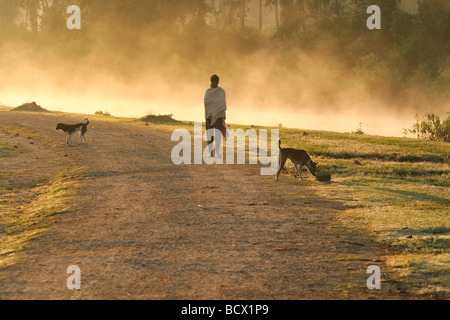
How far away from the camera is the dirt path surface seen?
22.0 feet

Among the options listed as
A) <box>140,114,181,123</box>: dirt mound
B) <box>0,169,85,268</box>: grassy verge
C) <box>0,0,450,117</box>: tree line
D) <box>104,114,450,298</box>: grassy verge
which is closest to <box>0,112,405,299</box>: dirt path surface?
<box>0,169,85,268</box>: grassy verge

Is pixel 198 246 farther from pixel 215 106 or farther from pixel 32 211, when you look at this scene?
pixel 215 106

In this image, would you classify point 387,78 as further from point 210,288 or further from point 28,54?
point 28,54

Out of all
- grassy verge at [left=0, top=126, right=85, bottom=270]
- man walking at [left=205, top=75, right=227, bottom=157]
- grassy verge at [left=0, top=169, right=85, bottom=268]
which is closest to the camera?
grassy verge at [left=0, top=169, right=85, bottom=268]

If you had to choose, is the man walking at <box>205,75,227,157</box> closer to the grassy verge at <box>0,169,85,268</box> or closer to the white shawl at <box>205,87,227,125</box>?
the white shawl at <box>205,87,227,125</box>

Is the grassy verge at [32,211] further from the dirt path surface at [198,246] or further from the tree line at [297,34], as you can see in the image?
the tree line at [297,34]

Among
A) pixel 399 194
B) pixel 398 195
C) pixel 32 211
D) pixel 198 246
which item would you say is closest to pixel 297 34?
pixel 399 194

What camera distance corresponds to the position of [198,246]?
8.47 meters

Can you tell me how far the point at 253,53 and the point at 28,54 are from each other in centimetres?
4377

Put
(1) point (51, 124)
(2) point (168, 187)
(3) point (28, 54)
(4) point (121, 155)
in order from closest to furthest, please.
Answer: (2) point (168, 187) < (4) point (121, 155) < (1) point (51, 124) < (3) point (28, 54)

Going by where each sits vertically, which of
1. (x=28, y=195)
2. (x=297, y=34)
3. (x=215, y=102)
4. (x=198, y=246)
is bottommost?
(x=198, y=246)

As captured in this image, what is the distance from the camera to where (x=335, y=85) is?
6209 centimetres

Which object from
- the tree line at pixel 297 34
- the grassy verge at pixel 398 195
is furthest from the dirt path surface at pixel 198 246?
the tree line at pixel 297 34
